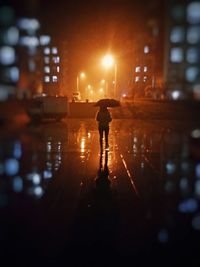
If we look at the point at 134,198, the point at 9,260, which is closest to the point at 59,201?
the point at 134,198

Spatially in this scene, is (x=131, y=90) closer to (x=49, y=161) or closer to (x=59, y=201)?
(x=49, y=161)

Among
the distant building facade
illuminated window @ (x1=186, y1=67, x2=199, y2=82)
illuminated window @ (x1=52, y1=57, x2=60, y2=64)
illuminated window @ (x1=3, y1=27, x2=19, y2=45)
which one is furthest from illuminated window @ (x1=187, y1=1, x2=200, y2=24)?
illuminated window @ (x1=52, y1=57, x2=60, y2=64)

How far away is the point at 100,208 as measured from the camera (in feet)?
22.2

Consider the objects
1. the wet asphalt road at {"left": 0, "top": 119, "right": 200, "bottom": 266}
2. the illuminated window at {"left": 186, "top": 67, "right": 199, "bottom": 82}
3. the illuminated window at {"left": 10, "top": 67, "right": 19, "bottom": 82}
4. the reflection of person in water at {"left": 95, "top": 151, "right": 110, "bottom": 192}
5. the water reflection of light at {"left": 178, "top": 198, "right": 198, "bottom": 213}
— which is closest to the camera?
the wet asphalt road at {"left": 0, "top": 119, "right": 200, "bottom": 266}

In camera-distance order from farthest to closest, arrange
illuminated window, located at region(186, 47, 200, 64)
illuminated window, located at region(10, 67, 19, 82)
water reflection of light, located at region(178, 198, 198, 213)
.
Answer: illuminated window, located at region(186, 47, 200, 64)
illuminated window, located at region(10, 67, 19, 82)
water reflection of light, located at region(178, 198, 198, 213)

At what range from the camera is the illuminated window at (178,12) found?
15850mm

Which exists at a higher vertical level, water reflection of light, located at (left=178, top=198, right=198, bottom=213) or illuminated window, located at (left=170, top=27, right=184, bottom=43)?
illuminated window, located at (left=170, top=27, right=184, bottom=43)

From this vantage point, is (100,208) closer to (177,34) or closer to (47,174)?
(47,174)

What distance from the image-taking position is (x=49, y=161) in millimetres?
12203

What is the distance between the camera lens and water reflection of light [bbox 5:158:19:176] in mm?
10311

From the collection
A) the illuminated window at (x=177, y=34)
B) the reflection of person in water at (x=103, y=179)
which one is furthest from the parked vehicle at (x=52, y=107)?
the reflection of person in water at (x=103, y=179)

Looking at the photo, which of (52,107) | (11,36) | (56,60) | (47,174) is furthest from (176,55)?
(56,60)

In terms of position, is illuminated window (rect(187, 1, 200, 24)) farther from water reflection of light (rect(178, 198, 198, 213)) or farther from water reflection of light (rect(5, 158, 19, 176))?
water reflection of light (rect(178, 198, 198, 213))

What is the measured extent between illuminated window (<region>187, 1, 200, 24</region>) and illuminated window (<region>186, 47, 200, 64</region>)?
43.5 inches
